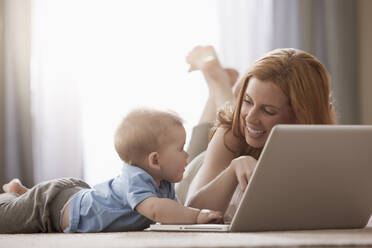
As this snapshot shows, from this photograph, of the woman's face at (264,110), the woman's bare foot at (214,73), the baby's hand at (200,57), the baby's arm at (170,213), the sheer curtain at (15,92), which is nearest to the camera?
the baby's arm at (170,213)

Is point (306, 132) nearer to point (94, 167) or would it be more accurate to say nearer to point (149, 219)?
point (149, 219)

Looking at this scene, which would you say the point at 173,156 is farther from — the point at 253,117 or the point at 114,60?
the point at 114,60

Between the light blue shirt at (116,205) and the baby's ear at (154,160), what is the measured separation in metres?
0.04

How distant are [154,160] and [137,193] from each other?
0.39 ft

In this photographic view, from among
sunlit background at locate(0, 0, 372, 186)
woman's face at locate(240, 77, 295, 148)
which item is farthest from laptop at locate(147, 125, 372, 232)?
sunlit background at locate(0, 0, 372, 186)

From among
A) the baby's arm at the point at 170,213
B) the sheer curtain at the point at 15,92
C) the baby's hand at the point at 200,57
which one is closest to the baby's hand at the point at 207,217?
the baby's arm at the point at 170,213

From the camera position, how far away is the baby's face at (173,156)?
1292mm

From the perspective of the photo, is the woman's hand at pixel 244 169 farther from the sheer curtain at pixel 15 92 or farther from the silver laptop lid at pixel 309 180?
the sheer curtain at pixel 15 92

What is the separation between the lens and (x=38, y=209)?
140 cm

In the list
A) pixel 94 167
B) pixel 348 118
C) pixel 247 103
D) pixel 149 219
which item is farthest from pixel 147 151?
pixel 348 118

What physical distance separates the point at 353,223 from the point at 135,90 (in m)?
2.47

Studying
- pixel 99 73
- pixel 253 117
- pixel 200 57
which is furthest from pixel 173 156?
pixel 99 73

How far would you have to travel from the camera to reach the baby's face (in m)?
1.29

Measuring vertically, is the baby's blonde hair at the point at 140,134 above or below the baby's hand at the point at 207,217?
above
